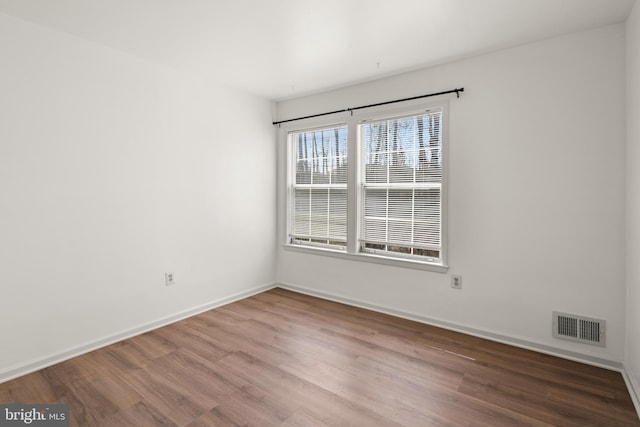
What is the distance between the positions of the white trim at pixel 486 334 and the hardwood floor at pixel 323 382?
0.08 m

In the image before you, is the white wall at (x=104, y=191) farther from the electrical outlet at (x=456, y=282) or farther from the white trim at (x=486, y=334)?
the electrical outlet at (x=456, y=282)

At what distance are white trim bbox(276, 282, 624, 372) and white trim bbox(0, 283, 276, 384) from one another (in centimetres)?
113

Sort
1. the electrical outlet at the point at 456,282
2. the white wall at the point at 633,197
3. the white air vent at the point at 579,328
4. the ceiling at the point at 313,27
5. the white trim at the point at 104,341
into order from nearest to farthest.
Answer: the white wall at the point at 633,197
the ceiling at the point at 313,27
the white trim at the point at 104,341
the white air vent at the point at 579,328
the electrical outlet at the point at 456,282

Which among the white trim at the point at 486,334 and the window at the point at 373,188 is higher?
the window at the point at 373,188

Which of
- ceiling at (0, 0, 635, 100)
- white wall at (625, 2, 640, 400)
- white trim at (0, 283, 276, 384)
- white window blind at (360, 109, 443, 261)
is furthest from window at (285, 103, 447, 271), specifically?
white wall at (625, 2, 640, 400)

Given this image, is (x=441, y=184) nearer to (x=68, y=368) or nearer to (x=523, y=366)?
(x=523, y=366)

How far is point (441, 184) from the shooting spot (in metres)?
3.19

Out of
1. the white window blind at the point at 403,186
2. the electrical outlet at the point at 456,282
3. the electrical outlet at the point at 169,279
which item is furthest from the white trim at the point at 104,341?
the electrical outlet at the point at 456,282

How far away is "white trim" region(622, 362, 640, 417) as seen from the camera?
2.02m

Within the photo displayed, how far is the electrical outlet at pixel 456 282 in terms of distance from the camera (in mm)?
3105

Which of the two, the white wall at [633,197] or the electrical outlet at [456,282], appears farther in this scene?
the electrical outlet at [456,282]

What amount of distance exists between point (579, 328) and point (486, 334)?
0.68 m

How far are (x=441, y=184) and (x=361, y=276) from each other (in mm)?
1341

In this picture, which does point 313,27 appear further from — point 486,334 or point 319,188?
point 486,334
